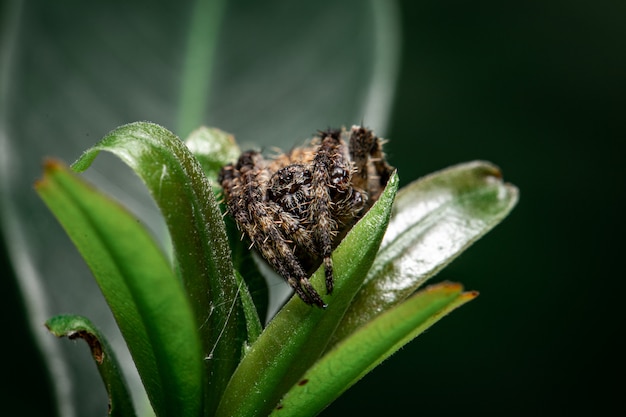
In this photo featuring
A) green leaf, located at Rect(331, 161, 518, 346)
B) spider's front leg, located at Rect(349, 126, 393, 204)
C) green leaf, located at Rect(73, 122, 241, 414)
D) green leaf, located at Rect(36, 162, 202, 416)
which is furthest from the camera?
spider's front leg, located at Rect(349, 126, 393, 204)

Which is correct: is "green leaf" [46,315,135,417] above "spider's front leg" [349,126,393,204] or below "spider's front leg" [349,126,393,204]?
below

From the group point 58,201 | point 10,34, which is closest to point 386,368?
point 10,34

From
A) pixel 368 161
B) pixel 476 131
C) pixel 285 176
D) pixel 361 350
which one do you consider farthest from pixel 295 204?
pixel 476 131

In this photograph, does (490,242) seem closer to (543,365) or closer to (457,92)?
(543,365)

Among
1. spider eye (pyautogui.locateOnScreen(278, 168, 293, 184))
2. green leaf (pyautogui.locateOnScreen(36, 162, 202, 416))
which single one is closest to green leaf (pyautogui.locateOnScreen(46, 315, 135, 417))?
green leaf (pyautogui.locateOnScreen(36, 162, 202, 416))

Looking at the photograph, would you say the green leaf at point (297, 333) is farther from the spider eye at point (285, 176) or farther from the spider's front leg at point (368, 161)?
the spider's front leg at point (368, 161)

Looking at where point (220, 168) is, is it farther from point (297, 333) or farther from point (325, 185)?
point (297, 333)

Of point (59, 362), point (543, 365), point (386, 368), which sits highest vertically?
point (59, 362)

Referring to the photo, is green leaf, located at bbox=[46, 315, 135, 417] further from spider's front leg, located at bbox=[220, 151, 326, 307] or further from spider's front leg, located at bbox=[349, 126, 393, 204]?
spider's front leg, located at bbox=[349, 126, 393, 204]
